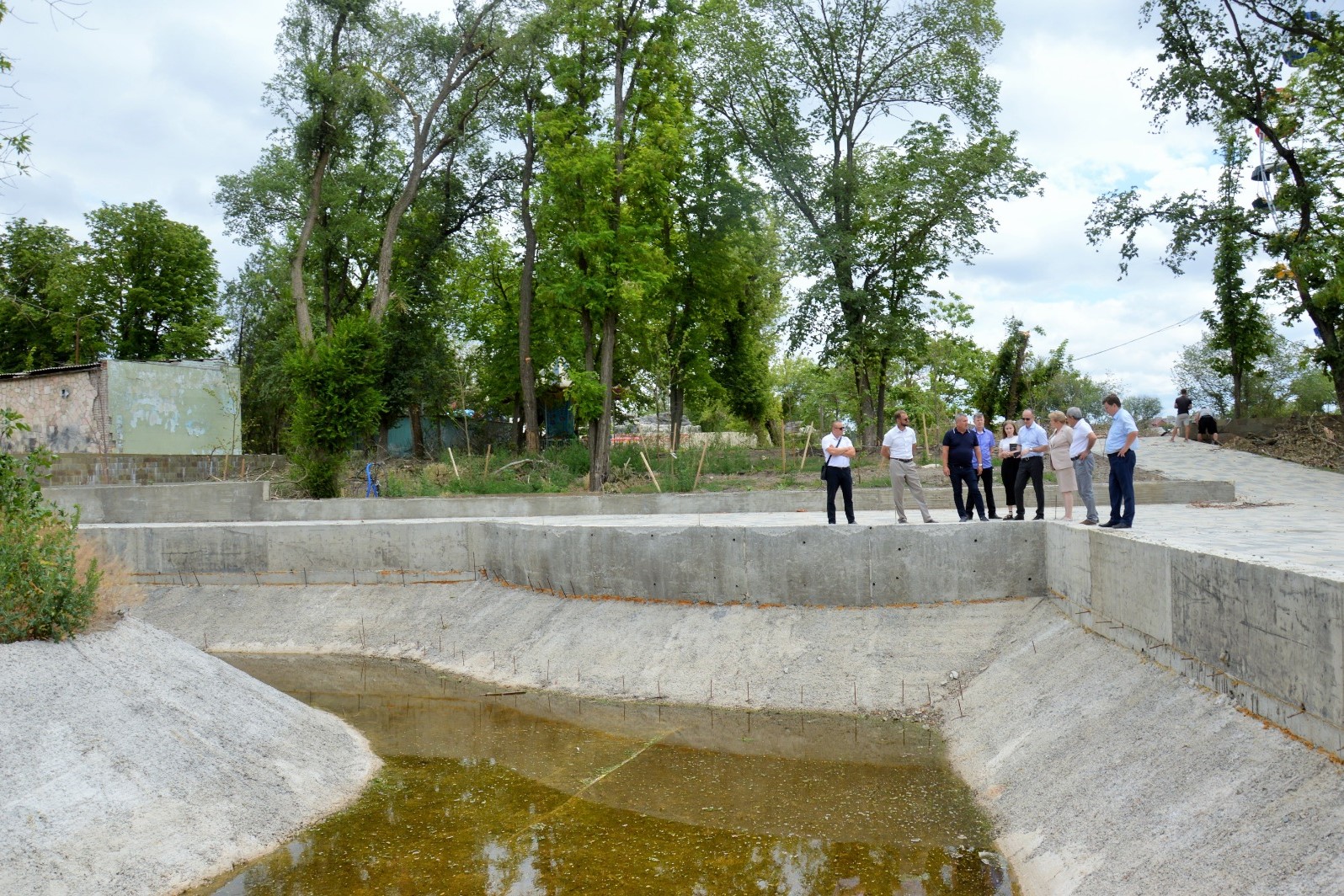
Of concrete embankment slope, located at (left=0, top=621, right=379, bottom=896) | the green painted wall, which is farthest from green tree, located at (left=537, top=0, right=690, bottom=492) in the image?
concrete embankment slope, located at (left=0, top=621, right=379, bottom=896)

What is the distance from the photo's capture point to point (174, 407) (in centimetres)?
3531

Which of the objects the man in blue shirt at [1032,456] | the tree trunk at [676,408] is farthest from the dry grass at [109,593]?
the tree trunk at [676,408]

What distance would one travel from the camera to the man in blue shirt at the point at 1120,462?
12.2m

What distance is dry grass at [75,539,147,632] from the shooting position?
37.2ft

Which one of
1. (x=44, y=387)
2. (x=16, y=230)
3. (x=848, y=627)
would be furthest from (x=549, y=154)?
(x=16, y=230)

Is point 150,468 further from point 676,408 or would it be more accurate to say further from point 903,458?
point 903,458

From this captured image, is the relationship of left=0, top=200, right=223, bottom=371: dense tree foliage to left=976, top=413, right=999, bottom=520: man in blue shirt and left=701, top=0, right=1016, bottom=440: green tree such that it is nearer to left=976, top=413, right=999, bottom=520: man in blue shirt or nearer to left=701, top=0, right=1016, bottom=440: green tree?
left=701, top=0, right=1016, bottom=440: green tree

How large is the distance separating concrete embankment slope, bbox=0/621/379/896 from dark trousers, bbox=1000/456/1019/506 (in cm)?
984

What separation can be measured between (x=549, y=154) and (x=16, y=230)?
103ft

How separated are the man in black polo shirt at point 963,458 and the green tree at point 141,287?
40667mm

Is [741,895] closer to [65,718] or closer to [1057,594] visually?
[65,718]

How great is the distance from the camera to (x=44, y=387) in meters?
33.2

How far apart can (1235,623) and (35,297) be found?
166 ft

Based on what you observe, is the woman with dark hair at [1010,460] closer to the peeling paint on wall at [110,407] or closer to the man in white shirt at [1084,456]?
the man in white shirt at [1084,456]
